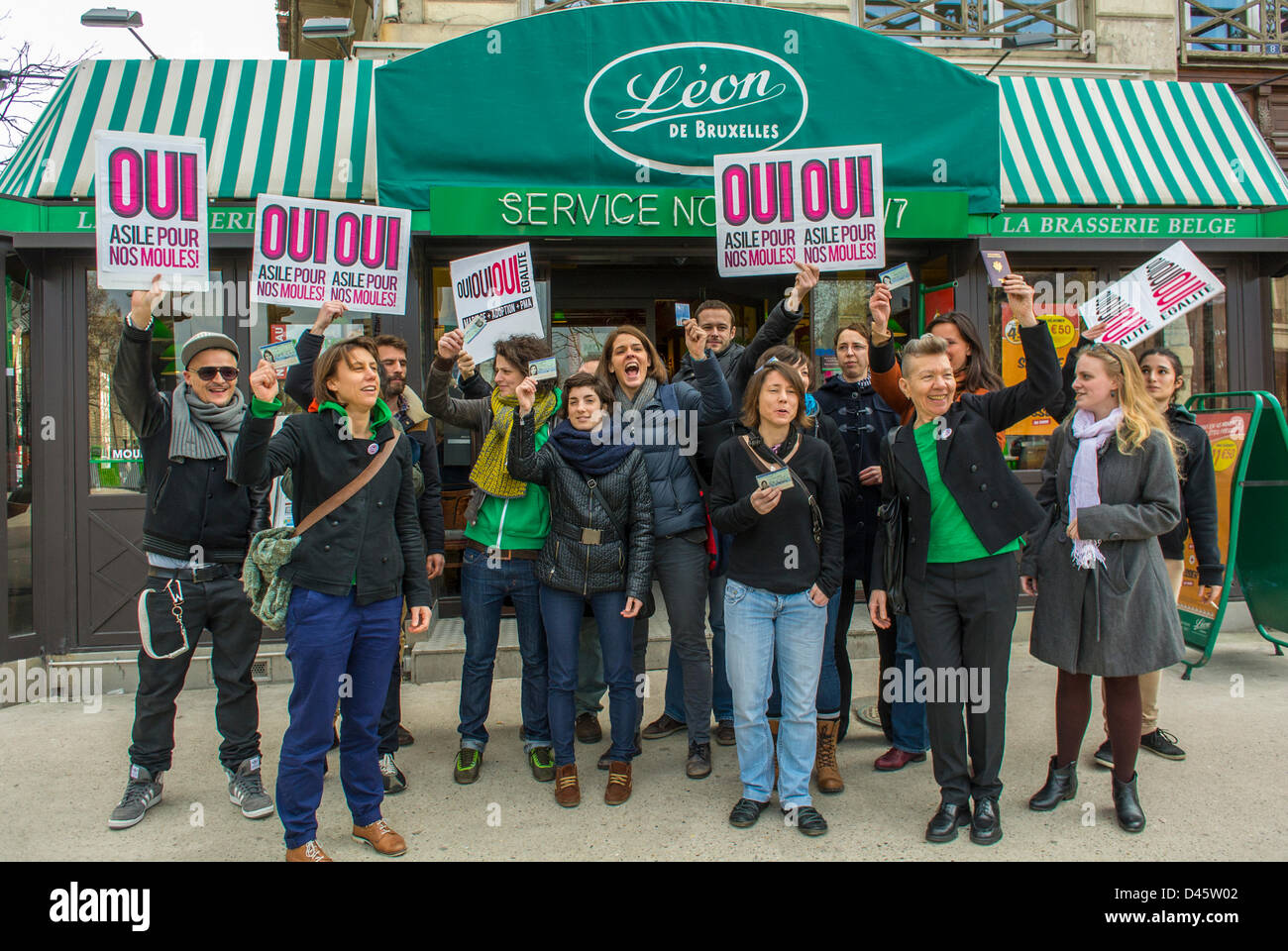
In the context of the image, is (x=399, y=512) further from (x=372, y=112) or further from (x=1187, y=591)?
(x=1187, y=591)

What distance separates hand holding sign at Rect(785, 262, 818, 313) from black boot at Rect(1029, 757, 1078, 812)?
248 cm

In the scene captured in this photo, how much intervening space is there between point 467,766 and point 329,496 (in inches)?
68.1

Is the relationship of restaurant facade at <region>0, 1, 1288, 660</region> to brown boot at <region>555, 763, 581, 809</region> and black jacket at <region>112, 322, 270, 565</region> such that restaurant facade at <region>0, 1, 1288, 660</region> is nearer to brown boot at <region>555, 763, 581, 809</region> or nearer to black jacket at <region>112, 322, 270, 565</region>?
black jacket at <region>112, 322, 270, 565</region>

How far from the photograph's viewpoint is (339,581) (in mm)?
3340

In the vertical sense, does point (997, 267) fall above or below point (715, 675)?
above

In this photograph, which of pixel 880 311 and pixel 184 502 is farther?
pixel 880 311

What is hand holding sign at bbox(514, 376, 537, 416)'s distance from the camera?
3823mm

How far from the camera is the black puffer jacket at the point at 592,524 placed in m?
4.10

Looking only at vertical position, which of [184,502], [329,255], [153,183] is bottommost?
[184,502]

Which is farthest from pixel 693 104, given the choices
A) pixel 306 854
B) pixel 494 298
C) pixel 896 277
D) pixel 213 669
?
pixel 306 854

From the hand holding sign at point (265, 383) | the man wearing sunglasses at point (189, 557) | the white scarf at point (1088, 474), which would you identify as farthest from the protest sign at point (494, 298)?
the white scarf at point (1088, 474)

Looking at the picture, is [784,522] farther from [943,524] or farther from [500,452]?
[500,452]

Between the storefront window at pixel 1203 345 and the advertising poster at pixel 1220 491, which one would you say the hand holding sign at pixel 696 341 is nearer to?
the advertising poster at pixel 1220 491
